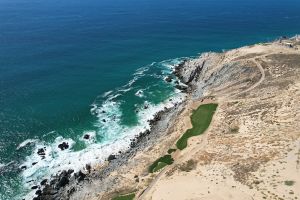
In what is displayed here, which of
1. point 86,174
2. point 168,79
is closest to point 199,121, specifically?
point 86,174

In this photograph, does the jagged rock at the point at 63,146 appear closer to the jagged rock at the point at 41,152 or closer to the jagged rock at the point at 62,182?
the jagged rock at the point at 41,152

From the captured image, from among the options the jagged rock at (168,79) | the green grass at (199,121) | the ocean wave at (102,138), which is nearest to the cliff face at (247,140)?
the green grass at (199,121)

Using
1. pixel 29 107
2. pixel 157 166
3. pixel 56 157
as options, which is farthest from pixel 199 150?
pixel 29 107

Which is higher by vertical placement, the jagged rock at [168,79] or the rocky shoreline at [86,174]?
the jagged rock at [168,79]

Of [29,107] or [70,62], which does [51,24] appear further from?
[29,107]

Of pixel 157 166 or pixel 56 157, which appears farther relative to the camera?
pixel 56 157

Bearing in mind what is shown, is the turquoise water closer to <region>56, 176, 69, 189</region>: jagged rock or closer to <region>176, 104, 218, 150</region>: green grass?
<region>56, 176, 69, 189</region>: jagged rock

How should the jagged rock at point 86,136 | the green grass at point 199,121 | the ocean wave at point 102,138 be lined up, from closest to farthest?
the green grass at point 199,121, the ocean wave at point 102,138, the jagged rock at point 86,136
